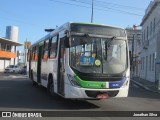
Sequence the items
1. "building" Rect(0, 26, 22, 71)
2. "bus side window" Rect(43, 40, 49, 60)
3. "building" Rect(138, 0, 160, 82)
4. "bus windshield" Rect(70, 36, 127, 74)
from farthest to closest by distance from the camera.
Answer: "building" Rect(0, 26, 22, 71), "building" Rect(138, 0, 160, 82), "bus side window" Rect(43, 40, 49, 60), "bus windshield" Rect(70, 36, 127, 74)

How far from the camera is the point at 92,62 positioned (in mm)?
13133

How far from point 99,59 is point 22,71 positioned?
4612 centimetres

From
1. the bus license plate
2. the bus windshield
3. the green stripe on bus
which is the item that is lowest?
the bus license plate

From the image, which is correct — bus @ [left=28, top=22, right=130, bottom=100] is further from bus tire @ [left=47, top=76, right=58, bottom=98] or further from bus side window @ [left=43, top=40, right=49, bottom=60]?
bus side window @ [left=43, top=40, right=49, bottom=60]

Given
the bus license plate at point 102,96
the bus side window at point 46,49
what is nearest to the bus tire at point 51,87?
the bus side window at point 46,49

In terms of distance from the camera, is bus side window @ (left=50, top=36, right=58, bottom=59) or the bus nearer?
the bus

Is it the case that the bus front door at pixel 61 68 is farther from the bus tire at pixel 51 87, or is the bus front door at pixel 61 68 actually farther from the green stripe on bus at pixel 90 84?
the bus tire at pixel 51 87

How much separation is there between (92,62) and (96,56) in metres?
0.30

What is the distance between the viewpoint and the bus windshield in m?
13.1

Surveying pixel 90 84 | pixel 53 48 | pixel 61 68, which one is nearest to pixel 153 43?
pixel 53 48

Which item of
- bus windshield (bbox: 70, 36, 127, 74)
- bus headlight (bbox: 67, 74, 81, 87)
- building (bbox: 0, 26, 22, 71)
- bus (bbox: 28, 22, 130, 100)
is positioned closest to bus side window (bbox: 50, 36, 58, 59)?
bus (bbox: 28, 22, 130, 100)

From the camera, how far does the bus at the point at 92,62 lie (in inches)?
508

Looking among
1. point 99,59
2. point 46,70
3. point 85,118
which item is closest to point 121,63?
point 99,59

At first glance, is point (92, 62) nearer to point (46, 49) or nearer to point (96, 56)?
point (96, 56)
